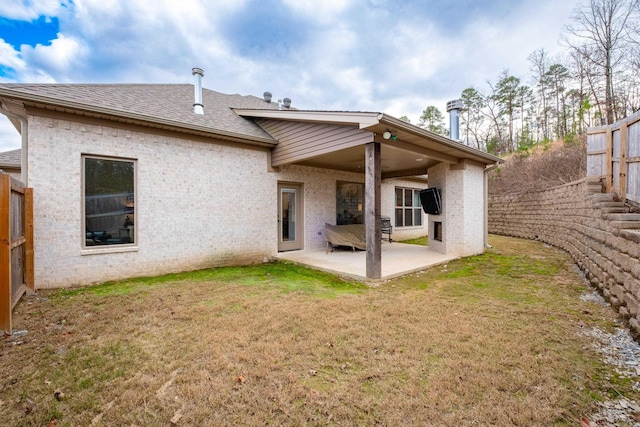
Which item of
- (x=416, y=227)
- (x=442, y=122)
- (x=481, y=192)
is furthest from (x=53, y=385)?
(x=442, y=122)

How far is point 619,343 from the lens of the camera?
2.81 m

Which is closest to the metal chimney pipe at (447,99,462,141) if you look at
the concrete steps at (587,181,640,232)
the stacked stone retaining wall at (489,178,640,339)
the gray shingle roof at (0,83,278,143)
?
the stacked stone retaining wall at (489,178,640,339)

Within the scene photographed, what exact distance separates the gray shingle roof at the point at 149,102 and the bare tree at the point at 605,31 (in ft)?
49.3

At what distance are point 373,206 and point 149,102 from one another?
5686 millimetres

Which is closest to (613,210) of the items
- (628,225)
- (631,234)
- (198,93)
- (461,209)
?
(628,225)

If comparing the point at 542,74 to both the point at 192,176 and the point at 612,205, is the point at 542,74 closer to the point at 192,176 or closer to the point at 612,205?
the point at 612,205

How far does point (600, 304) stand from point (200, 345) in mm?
5265

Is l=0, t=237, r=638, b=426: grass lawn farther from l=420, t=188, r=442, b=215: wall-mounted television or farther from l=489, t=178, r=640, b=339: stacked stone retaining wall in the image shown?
l=420, t=188, r=442, b=215: wall-mounted television

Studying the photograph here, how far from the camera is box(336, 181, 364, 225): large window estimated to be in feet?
31.6

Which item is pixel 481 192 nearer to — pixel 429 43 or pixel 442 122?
pixel 429 43

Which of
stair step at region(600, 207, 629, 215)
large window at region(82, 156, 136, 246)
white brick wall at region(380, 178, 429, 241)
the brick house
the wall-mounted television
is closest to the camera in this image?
stair step at region(600, 207, 629, 215)

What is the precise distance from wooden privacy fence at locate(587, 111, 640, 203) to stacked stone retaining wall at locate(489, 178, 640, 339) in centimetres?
25

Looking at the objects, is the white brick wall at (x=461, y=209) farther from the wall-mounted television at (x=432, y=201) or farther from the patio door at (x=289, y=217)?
the patio door at (x=289, y=217)

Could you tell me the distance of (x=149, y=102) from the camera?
651 centimetres
